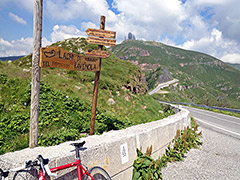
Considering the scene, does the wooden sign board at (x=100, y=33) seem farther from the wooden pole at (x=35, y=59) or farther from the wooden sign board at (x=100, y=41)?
the wooden pole at (x=35, y=59)

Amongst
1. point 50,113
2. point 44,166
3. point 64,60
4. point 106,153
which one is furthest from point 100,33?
point 44,166

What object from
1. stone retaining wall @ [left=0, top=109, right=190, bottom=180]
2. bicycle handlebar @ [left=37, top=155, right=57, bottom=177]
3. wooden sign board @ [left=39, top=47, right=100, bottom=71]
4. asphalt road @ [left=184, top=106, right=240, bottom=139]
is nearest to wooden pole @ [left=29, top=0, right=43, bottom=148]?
wooden sign board @ [left=39, top=47, right=100, bottom=71]

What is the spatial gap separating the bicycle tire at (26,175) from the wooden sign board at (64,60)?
7.05ft

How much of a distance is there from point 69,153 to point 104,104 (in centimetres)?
714

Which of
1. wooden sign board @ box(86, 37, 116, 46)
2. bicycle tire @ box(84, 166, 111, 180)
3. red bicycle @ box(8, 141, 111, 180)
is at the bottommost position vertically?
bicycle tire @ box(84, 166, 111, 180)

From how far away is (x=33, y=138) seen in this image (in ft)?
12.0

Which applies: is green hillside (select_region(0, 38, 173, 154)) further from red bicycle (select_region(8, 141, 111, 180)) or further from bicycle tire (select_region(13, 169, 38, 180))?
bicycle tire (select_region(13, 169, 38, 180))

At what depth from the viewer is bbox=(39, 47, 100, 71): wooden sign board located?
12.0ft

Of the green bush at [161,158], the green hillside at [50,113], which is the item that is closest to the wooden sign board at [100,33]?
the green hillside at [50,113]

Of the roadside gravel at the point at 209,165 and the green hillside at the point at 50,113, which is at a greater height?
the green hillside at the point at 50,113

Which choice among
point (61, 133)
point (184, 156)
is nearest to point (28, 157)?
point (61, 133)

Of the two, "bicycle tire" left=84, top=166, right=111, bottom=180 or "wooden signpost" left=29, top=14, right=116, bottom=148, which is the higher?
"wooden signpost" left=29, top=14, right=116, bottom=148

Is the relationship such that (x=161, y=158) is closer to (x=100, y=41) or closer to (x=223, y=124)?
(x=100, y=41)

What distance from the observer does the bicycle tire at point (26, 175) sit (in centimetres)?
232
